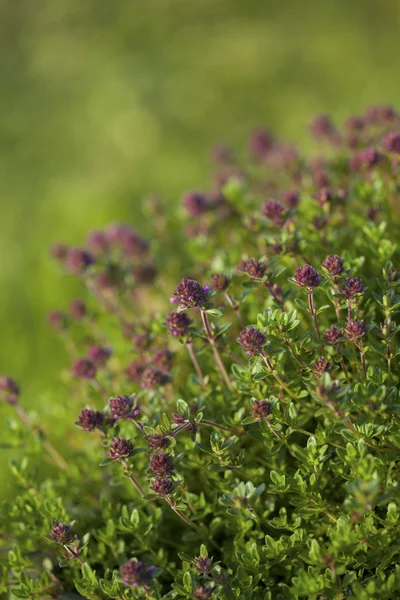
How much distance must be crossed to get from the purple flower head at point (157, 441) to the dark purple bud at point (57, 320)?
4.46 ft

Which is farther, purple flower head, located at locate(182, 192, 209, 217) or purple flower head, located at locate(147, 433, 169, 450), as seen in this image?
purple flower head, located at locate(182, 192, 209, 217)

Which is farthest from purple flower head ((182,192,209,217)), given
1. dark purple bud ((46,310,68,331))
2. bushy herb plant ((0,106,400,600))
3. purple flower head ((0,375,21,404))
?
purple flower head ((0,375,21,404))

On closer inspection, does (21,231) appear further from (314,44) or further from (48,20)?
(48,20)

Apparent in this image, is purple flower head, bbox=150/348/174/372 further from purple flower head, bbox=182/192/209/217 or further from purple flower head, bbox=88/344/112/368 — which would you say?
purple flower head, bbox=182/192/209/217

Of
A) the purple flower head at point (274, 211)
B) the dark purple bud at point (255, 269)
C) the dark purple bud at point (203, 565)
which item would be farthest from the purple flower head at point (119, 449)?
the purple flower head at point (274, 211)

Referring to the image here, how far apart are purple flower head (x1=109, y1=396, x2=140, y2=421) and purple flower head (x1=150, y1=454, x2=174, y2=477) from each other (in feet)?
0.61

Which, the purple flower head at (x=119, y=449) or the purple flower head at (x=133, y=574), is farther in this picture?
the purple flower head at (x=119, y=449)

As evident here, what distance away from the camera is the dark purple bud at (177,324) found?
1904 millimetres

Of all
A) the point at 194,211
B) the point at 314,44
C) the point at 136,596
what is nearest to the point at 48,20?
the point at 314,44

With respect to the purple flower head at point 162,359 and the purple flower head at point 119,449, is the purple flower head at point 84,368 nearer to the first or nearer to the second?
the purple flower head at point 162,359

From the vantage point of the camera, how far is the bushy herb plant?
175 centimetres

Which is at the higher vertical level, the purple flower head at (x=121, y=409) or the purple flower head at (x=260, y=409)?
the purple flower head at (x=121, y=409)

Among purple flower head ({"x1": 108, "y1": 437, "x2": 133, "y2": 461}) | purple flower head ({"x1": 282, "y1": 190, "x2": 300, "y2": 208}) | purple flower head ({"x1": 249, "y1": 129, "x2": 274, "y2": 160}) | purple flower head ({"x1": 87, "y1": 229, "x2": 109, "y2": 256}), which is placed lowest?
purple flower head ({"x1": 108, "y1": 437, "x2": 133, "y2": 461})

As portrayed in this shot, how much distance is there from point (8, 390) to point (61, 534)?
80 cm
